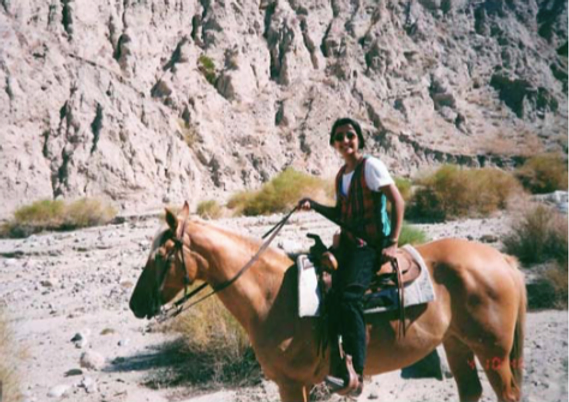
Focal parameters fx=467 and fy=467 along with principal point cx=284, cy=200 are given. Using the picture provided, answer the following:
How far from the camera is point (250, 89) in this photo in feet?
104

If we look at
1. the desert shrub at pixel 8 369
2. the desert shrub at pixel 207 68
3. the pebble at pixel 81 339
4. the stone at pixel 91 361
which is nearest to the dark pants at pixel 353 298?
the desert shrub at pixel 8 369

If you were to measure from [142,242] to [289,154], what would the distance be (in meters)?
17.0

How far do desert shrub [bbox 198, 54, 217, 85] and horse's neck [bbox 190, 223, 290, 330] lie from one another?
1143 inches

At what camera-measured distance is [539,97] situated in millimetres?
35594

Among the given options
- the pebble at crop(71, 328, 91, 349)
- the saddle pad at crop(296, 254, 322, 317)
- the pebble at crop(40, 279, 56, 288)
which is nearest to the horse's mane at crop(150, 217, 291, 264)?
the saddle pad at crop(296, 254, 322, 317)

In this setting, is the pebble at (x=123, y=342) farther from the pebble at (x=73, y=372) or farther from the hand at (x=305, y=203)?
the hand at (x=305, y=203)

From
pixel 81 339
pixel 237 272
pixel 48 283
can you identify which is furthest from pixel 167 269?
pixel 48 283

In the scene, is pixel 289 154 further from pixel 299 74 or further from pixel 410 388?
pixel 410 388

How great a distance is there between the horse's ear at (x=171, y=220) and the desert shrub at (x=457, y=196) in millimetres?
13348

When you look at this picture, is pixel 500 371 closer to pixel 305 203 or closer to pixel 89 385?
pixel 305 203

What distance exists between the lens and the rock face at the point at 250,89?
24.1 m

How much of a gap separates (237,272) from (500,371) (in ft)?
7.21

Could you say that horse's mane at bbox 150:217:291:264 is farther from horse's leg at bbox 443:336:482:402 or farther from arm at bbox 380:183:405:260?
horse's leg at bbox 443:336:482:402

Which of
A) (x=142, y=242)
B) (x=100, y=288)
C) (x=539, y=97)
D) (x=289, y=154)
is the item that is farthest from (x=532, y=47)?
(x=100, y=288)
